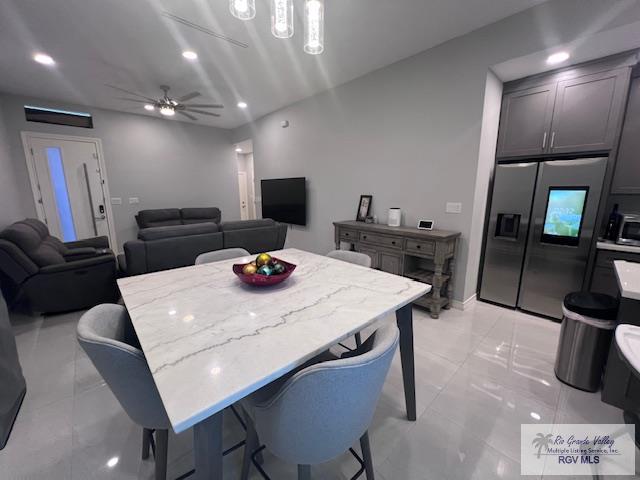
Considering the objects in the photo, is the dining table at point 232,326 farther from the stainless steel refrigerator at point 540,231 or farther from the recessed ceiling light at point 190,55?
the recessed ceiling light at point 190,55

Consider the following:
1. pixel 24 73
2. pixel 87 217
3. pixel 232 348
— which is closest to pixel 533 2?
pixel 232 348

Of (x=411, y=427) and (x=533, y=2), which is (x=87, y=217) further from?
(x=533, y=2)

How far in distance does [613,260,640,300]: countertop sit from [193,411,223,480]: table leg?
2028mm

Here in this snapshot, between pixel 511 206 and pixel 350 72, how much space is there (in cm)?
251

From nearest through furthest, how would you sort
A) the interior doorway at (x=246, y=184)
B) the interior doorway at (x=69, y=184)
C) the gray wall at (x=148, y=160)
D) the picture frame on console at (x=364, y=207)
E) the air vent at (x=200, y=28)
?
the air vent at (x=200, y=28) → the picture frame on console at (x=364, y=207) → the gray wall at (x=148, y=160) → the interior doorway at (x=69, y=184) → the interior doorway at (x=246, y=184)

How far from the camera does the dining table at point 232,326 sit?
676mm

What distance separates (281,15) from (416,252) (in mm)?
2277

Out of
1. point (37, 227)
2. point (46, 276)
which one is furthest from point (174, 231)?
point (37, 227)

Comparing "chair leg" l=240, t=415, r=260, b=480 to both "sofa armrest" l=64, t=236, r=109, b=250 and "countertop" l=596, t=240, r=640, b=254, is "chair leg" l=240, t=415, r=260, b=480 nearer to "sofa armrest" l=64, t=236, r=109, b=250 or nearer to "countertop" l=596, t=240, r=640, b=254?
"countertop" l=596, t=240, r=640, b=254

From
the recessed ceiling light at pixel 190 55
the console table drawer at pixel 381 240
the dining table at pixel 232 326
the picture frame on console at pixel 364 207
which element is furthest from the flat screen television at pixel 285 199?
the dining table at pixel 232 326

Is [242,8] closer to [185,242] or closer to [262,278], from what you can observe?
[262,278]

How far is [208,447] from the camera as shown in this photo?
0.70 meters

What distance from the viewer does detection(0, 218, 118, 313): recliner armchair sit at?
248 cm

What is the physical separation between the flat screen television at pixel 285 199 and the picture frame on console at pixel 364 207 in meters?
1.22
